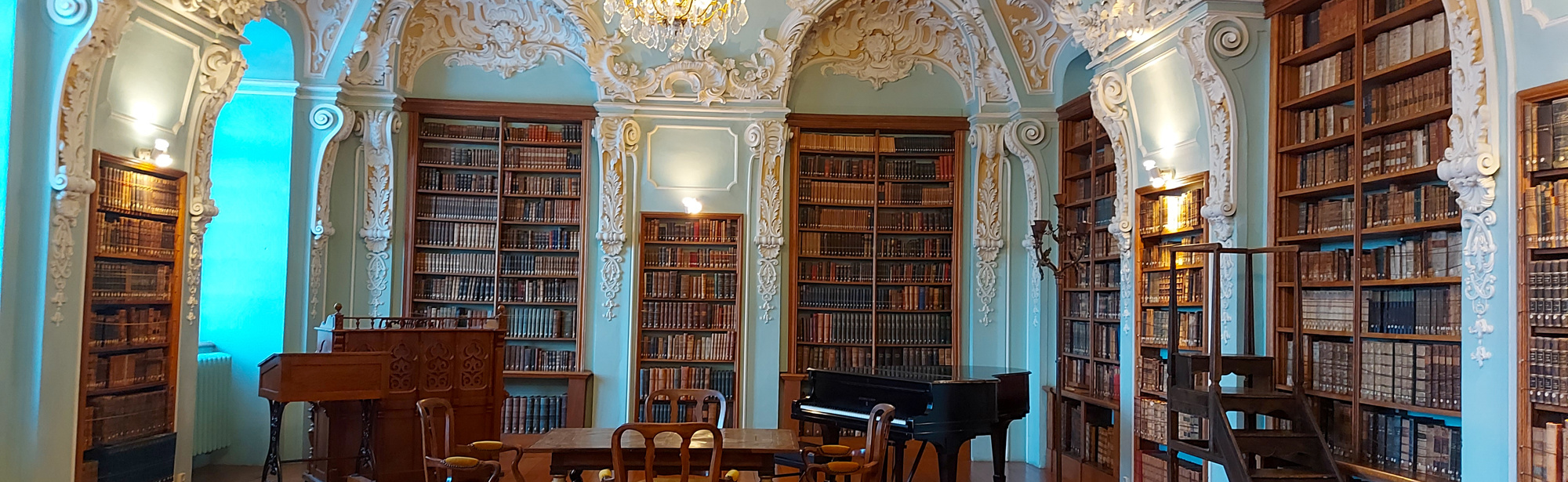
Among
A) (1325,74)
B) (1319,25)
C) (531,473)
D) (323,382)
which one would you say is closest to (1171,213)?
(1325,74)

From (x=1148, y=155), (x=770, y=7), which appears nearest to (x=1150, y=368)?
(x=1148, y=155)

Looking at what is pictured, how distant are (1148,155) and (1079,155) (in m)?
2.28

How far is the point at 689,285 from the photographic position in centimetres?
916

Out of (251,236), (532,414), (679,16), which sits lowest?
(532,414)

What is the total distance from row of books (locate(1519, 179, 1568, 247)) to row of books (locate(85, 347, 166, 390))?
6.69 meters

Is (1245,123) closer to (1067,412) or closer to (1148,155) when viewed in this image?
(1148,155)

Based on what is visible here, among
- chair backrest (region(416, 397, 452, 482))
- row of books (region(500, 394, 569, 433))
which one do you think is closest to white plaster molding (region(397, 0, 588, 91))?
row of books (region(500, 394, 569, 433))

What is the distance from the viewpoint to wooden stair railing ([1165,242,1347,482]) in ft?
15.7

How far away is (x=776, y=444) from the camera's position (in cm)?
505

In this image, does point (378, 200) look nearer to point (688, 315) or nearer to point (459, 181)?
point (459, 181)

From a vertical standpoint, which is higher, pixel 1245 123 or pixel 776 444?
pixel 1245 123

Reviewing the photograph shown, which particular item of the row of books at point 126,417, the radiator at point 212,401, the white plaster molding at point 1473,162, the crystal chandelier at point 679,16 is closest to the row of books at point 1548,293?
the white plaster molding at point 1473,162

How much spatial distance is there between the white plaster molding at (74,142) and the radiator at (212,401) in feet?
7.25

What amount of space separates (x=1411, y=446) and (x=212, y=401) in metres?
7.58
